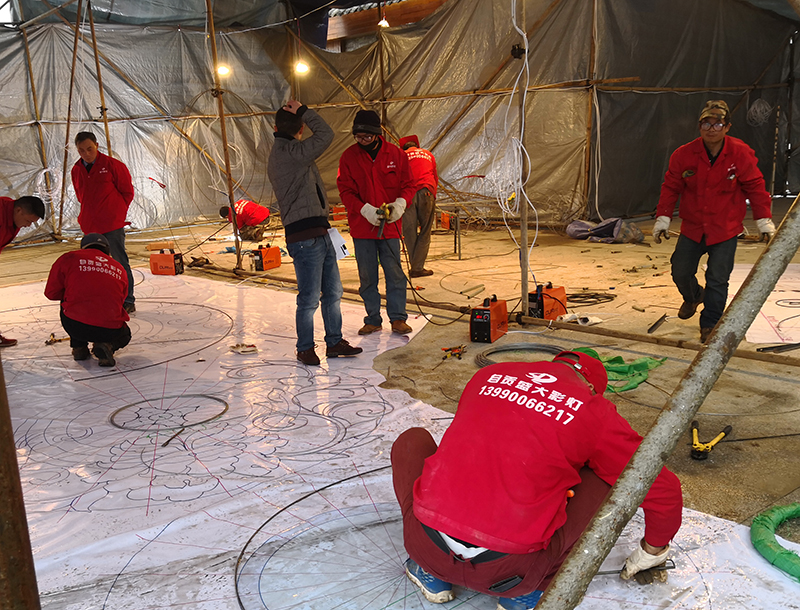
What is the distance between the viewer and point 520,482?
67.6 inches

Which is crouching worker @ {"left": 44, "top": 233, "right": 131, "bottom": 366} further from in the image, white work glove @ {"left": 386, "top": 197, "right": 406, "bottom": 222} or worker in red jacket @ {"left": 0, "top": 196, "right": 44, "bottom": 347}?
white work glove @ {"left": 386, "top": 197, "right": 406, "bottom": 222}

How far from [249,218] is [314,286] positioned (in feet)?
19.1

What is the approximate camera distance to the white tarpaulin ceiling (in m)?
9.75

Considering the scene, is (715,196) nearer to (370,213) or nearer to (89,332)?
(370,213)

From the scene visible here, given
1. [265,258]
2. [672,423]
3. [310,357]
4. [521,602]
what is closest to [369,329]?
[310,357]

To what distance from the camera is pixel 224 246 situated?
9789 millimetres

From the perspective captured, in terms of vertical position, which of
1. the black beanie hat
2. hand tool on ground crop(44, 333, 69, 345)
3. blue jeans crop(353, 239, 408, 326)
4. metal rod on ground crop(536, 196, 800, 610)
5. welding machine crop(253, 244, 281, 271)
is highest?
the black beanie hat

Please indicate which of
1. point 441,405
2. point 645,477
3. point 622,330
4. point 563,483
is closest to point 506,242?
point 622,330

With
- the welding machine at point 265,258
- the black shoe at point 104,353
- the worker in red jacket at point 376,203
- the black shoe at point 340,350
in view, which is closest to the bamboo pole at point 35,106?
the welding machine at point 265,258

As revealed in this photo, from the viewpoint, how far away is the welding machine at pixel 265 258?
7.47 meters

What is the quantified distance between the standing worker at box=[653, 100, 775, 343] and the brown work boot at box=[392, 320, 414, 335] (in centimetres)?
192

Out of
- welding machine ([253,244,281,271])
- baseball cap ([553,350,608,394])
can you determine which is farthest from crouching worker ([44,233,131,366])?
baseball cap ([553,350,608,394])

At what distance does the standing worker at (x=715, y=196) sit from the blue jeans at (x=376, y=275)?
6.17 feet

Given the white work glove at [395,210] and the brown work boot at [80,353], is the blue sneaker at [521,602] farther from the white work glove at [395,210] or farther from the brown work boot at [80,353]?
the brown work boot at [80,353]
